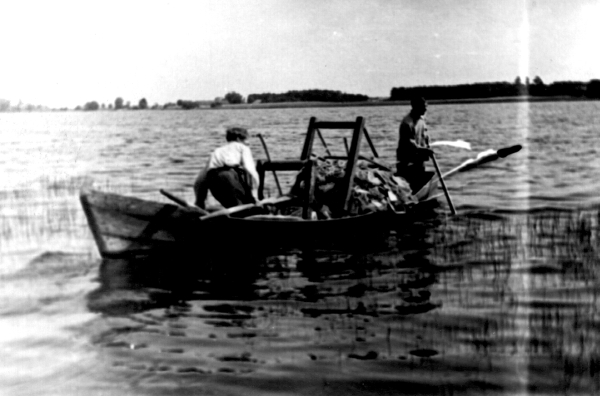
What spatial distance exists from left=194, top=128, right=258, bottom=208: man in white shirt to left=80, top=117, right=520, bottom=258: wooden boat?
0.91ft

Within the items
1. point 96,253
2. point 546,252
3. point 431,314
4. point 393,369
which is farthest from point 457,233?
point 393,369

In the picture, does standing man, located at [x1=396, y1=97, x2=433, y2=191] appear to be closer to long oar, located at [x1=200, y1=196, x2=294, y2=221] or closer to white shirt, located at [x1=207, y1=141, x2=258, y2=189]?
long oar, located at [x1=200, y1=196, x2=294, y2=221]

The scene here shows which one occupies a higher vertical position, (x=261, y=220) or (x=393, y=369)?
(x=261, y=220)

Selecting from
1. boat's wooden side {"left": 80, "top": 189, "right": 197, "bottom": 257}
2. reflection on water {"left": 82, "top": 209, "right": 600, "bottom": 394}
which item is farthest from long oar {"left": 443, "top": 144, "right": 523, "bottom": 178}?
boat's wooden side {"left": 80, "top": 189, "right": 197, "bottom": 257}

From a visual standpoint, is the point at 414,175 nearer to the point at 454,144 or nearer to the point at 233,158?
the point at 454,144

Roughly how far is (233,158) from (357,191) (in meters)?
2.49

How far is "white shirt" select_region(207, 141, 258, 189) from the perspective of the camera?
10523 millimetres

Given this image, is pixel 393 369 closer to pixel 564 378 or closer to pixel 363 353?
pixel 363 353

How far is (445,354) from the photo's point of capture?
6234 millimetres

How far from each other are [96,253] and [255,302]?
3838 mm

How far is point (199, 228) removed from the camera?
988 cm

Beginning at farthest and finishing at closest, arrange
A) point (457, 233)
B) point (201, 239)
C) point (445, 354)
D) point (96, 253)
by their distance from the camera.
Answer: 1. point (457, 233)
2. point (96, 253)
3. point (201, 239)
4. point (445, 354)

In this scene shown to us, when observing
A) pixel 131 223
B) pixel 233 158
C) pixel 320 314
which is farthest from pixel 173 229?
pixel 320 314

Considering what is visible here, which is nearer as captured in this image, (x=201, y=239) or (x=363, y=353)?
(x=363, y=353)
